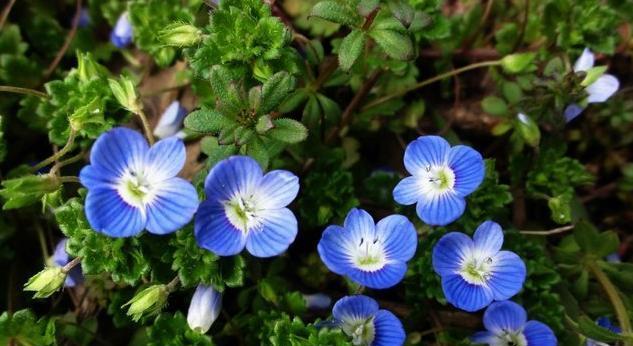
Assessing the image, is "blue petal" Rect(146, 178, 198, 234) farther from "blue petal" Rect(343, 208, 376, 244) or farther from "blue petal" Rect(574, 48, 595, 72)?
"blue petal" Rect(574, 48, 595, 72)

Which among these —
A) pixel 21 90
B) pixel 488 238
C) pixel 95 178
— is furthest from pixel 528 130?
pixel 21 90

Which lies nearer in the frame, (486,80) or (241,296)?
(241,296)

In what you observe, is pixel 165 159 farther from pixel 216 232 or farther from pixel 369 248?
pixel 369 248

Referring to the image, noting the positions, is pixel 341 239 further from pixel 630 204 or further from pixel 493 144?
pixel 630 204

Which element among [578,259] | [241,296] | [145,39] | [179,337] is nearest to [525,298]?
[578,259]

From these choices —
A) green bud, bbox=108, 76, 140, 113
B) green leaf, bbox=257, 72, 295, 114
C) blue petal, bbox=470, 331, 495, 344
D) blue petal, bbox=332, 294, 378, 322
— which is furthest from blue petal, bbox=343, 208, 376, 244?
green bud, bbox=108, 76, 140, 113

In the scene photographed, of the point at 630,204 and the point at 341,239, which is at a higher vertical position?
the point at 341,239
